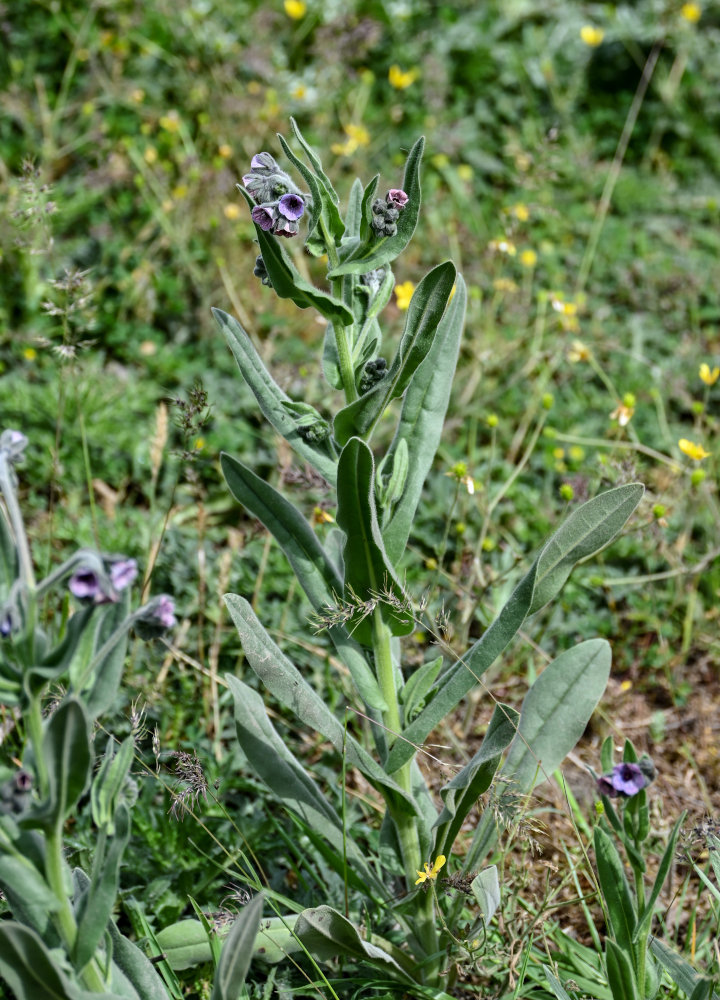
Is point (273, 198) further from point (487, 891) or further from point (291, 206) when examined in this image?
point (487, 891)

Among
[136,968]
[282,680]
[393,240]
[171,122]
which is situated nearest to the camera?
[136,968]

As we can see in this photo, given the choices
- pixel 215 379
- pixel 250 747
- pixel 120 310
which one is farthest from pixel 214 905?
pixel 120 310

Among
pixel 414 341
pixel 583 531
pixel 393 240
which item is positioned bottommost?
pixel 583 531

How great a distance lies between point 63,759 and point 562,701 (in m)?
1.08

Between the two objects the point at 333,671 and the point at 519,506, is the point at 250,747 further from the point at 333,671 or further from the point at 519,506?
the point at 519,506

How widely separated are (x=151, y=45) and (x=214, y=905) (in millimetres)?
4508

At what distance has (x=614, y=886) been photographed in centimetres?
167

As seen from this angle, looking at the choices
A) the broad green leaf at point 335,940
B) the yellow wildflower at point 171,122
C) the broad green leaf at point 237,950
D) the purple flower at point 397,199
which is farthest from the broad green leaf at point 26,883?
the yellow wildflower at point 171,122

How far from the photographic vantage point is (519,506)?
348 centimetres

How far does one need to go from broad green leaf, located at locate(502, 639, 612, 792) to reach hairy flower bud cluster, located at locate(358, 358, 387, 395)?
0.67 metres

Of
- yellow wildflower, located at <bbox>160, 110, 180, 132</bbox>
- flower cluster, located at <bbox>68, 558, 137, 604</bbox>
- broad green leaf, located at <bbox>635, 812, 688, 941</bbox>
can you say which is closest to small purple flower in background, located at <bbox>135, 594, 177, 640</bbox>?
flower cluster, located at <bbox>68, 558, 137, 604</bbox>

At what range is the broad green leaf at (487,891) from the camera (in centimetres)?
175

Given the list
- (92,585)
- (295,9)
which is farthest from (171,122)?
(92,585)

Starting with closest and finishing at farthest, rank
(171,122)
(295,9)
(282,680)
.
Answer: (282,680)
(171,122)
(295,9)
